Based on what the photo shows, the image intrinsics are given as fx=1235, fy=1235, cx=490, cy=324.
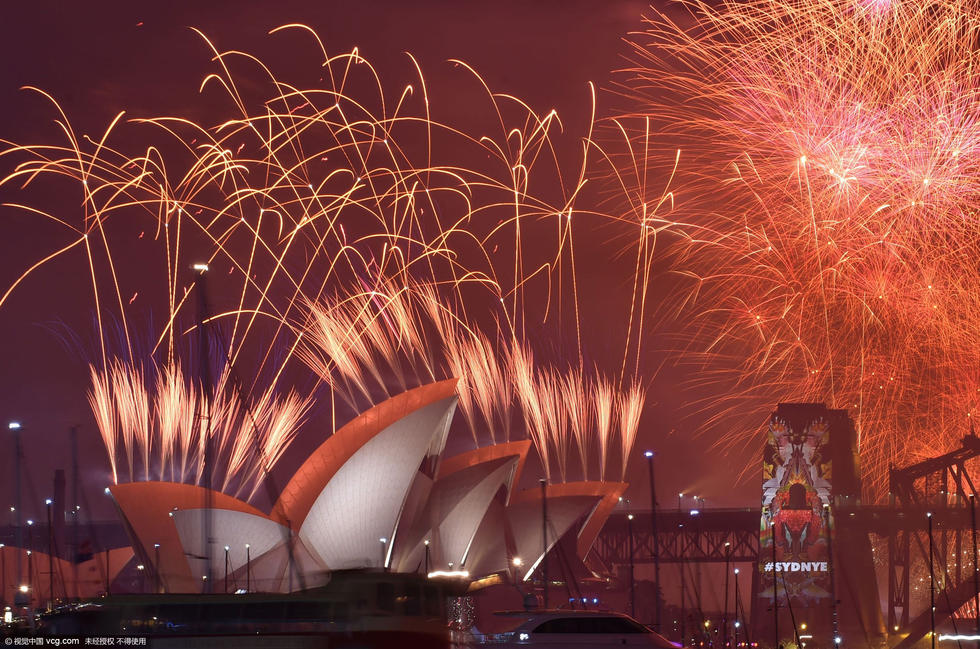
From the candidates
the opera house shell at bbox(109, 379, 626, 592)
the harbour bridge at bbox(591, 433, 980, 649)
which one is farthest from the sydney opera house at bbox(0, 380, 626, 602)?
the harbour bridge at bbox(591, 433, 980, 649)

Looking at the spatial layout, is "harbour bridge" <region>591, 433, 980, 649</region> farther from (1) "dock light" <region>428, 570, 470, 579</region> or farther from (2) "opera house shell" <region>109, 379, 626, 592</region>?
(2) "opera house shell" <region>109, 379, 626, 592</region>

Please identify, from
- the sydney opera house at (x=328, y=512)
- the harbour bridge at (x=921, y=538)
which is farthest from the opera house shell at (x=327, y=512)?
the harbour bridge at (x=921, y=538)

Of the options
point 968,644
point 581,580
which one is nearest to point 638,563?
point 581,580

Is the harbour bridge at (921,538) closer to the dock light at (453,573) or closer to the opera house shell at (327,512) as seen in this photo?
the dock light at (453,573)

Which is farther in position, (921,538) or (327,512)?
(921,538)

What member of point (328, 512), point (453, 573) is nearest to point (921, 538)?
point (453, 573)

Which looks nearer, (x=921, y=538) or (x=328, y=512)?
(x=328, y=512)

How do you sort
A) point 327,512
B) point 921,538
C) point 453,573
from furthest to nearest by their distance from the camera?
point 921,538, point 453,573, point 327,512

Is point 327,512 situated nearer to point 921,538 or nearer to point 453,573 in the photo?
point 453,573

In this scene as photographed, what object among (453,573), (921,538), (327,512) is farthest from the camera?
(921,538)

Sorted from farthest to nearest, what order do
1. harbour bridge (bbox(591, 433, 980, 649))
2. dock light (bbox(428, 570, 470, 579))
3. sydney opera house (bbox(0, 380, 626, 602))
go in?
dock light (bbox(428, 570, 470, 579)) < sydney opera house (bbox(0, 380, 626, 602)) < harbour bridge (bbox(591, 433, 980, 649))

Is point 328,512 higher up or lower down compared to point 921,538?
higher up

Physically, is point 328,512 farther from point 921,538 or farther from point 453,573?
point 921,538
